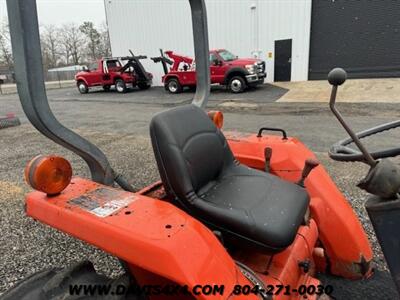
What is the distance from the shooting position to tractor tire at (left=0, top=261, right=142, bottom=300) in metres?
1.10

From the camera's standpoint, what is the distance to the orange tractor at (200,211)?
0.94 metres

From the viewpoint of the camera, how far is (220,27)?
46.7 feet

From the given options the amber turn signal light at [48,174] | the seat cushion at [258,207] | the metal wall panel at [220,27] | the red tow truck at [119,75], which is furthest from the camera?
the red tow truck at [119,75]

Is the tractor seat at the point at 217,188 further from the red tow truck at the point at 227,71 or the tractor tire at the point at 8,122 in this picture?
the red tow truck at the point at 227,71

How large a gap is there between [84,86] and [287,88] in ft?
29.7

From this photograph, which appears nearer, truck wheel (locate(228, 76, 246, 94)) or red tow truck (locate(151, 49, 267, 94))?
red tow truck (locate(151, 49, 267, 94))

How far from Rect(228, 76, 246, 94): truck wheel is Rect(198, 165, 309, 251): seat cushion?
997cm

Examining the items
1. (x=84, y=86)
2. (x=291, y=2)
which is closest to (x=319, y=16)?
(x=291, y=2)

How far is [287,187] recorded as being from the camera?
1532 millimetres

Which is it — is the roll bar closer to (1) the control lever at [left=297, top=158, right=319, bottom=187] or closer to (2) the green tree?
(1) the control lever at [left=297, top=158, right=319, bottom=187]

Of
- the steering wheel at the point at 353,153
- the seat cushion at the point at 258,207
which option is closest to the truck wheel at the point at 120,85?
the seat cushion at the point at 258,207

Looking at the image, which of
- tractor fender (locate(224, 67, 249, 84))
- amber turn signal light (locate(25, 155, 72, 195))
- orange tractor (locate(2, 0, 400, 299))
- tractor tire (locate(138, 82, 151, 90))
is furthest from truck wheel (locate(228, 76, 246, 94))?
amber turn signal light (locate(25, 155, 72, 195))

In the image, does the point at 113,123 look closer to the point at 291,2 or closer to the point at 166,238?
the point at 166,238

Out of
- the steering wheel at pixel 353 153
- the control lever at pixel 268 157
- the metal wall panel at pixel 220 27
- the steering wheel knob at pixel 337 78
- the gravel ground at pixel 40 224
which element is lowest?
the gravel ground at pixel 40 224
